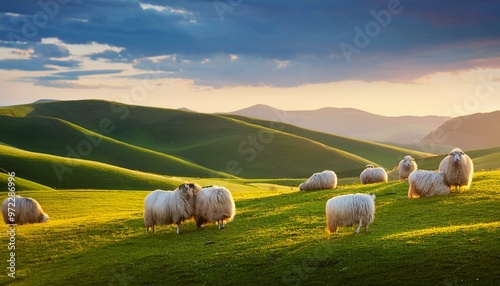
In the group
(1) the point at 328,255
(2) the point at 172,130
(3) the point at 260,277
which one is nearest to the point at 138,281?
(3) the point at 260,277

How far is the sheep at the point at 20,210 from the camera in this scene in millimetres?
31734

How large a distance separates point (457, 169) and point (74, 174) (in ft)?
198

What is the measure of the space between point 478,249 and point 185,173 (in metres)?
102

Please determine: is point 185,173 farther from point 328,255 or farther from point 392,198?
point 328,255

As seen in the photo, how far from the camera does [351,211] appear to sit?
64.2ft

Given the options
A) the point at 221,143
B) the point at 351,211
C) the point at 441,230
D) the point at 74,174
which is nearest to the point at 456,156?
the point at 441,230

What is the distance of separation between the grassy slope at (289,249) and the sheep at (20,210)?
4.23 meters

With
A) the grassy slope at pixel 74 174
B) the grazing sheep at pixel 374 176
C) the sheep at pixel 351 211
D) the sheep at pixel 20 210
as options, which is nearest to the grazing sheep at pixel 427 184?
the sheep at pixel 351 211

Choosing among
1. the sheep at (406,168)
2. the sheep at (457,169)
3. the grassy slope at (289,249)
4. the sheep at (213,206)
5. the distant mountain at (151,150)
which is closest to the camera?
the grassy slope at (289,249)

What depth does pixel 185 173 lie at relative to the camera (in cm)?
11462

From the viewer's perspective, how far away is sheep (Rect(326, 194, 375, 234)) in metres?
19.6

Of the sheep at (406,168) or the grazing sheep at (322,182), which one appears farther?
the grazing sheep at (322,182)

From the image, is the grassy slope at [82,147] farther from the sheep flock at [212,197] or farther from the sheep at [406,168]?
the sheep flock at [212,197]

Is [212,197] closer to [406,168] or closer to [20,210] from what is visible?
[20,210]
